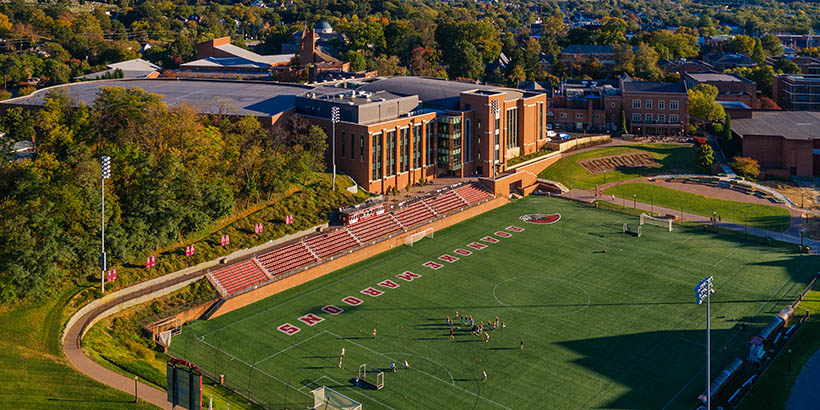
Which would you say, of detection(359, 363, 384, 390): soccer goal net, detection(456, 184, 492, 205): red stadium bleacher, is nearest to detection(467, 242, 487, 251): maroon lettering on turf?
detection(456, 184, 492, 205): red stadium bleacher

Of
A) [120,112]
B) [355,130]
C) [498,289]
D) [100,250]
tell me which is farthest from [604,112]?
[100,250]

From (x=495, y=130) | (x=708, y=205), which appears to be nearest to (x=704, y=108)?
(x=708, y=205)

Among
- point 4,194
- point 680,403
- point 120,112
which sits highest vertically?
point 120,112

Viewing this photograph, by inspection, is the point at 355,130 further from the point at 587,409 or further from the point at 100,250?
Result: the point at 587,409

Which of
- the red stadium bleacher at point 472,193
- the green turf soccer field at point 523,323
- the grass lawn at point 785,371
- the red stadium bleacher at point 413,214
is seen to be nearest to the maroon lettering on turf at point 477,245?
the green turf soccer field at point 523,323

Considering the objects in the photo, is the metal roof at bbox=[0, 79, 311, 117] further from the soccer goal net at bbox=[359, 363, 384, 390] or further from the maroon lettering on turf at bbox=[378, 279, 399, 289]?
the soccer goal net at bbox=[359, 363, 384, 390]

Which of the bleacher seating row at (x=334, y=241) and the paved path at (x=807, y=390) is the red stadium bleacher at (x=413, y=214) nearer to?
the bleacher seating row at (x=334, y=241)

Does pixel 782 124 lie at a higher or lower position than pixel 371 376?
higher

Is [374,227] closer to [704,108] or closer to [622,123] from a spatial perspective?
[622,123]
